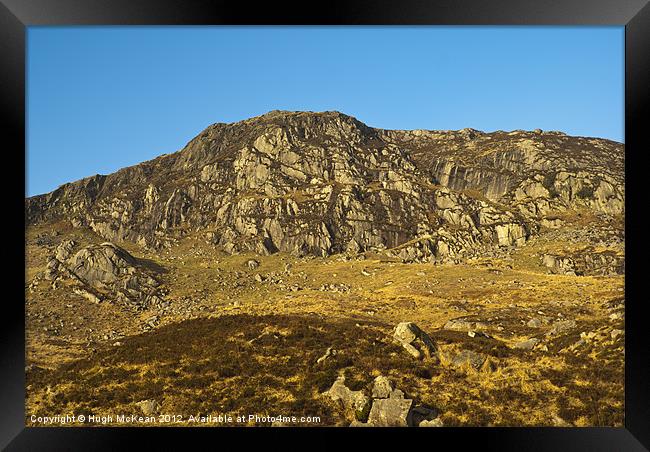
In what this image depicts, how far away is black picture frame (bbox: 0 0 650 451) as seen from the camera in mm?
9281

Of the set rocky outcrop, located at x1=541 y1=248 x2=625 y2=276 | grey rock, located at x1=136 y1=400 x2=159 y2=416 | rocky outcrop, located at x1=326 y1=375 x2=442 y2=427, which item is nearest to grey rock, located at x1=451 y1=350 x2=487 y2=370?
rocky outcrop, located at x1=326 y1=375 x2=442 y2=427

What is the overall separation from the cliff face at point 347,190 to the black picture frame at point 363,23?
20.1 meters

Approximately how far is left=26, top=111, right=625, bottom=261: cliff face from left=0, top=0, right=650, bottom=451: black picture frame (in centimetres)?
2005

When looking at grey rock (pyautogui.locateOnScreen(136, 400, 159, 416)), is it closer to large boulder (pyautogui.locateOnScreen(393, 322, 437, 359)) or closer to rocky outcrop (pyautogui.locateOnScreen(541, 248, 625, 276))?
large boulder (pyautogui.locateOnScreen(393, 322, 437, 359))

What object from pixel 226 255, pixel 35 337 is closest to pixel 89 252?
pixel 35 337

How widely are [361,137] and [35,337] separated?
3071cm

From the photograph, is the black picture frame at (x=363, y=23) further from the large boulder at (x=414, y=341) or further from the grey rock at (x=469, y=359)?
the large boulder at (x=414, y=341)

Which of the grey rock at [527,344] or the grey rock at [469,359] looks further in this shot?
the grey rock at [527,344]

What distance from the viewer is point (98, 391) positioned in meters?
13.0

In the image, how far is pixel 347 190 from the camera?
37469mm

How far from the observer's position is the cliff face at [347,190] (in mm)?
31422

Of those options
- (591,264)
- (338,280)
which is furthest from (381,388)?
(591,264)

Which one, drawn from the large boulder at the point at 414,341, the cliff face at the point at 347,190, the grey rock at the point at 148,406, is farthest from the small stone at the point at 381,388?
the cliff face at the point at 347,190
